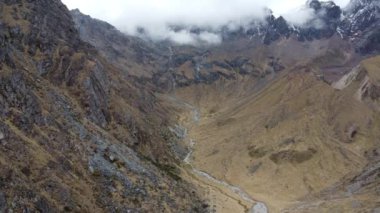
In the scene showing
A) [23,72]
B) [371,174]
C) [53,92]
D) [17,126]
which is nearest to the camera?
[17,126]

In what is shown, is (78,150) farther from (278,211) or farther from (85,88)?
(278,211)

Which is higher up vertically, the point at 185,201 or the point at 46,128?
the point at 46,128

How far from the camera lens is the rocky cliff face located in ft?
334

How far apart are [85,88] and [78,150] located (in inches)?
2012

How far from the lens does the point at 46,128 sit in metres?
122

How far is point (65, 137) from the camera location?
125312 millimetres

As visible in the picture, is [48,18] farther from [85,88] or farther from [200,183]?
[200,183]

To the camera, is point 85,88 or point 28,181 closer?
point 28,181

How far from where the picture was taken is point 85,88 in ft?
571

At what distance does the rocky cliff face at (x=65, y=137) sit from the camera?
10181cm

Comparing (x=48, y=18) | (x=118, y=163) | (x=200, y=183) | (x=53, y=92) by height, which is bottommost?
(x=200, y=183)

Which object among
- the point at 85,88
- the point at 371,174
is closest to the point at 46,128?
the point at 85,88

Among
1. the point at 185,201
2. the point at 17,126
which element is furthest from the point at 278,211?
the point at 17,126

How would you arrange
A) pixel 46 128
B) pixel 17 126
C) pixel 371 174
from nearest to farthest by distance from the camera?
pixel 17 126
pixel 46 128
pixel 371 174
